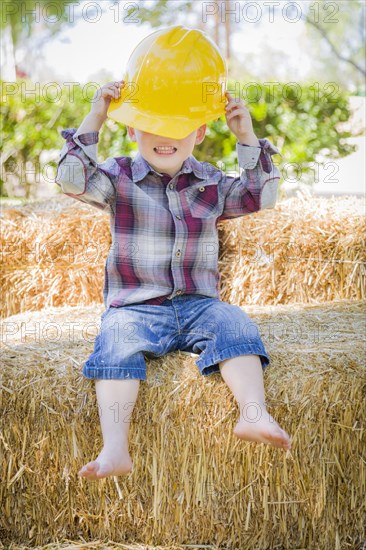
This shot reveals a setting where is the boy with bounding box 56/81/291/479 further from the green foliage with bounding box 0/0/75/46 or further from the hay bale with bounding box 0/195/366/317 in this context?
the green foliage with bounding box 0/0/75/46

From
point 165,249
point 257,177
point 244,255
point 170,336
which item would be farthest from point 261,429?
point 244,255

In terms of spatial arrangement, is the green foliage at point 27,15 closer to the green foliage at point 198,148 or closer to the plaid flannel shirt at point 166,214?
the green foliage at point 198,148

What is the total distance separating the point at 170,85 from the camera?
209cm

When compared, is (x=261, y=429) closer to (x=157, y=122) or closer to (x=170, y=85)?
(x=157, y=122)

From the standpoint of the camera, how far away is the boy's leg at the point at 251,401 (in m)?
1.76

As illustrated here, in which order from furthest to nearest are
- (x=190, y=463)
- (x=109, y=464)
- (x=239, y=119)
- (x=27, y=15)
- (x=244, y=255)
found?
1. (x=27, y=15)
2. (x=244, y=255)
3. (x=239, y=119)
4. (x=190, y=463)
5. (x=109, y=464)

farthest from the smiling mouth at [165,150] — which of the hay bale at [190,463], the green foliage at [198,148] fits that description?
the green foliage at [198,148]

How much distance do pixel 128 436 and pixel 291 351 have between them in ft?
1.98

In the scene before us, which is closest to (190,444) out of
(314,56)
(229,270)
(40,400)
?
(40,400)

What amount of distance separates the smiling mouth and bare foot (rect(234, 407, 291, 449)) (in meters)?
0.90

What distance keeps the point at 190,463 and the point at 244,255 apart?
1.35 meters

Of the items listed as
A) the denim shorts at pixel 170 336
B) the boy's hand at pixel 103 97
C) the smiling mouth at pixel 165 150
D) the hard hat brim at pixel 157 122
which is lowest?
the denim shorts at pixel 170 336

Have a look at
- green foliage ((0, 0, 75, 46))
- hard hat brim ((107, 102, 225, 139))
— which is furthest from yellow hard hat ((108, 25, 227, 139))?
green foliage ((0, 0, 75, 46))

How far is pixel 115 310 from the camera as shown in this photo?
217 centimetres
